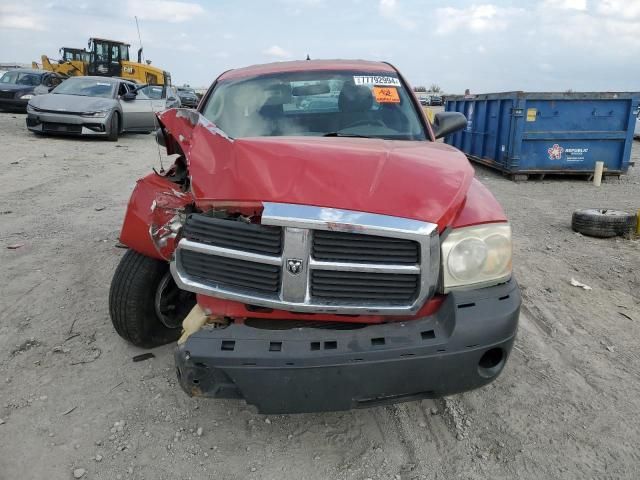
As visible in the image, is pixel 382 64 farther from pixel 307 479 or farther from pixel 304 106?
pixel 307 479

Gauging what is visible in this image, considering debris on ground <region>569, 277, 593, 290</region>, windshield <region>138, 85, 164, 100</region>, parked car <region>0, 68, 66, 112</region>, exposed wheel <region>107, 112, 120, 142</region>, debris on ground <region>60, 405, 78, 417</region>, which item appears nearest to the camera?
debris on ground <region>60, 405, 78, 417</region>

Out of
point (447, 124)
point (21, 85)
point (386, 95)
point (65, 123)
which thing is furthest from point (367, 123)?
point (21, 85)

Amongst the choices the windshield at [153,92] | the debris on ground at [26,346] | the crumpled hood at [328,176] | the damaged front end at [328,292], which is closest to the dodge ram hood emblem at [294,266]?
the damaged front end at [328,292]

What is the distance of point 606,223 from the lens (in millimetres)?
5805

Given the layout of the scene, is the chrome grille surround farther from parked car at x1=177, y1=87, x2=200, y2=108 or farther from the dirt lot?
parked car at x1=177, y1=87, x2=200, y2=108

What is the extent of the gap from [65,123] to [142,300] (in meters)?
10.7

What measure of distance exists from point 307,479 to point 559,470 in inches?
44.9

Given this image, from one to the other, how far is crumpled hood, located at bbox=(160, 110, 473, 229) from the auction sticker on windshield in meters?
1.28

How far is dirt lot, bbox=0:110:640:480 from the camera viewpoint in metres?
2.35

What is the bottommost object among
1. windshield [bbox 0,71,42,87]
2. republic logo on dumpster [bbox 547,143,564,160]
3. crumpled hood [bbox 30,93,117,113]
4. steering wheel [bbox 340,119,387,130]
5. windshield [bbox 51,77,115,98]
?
republic logo on dumpster [bbox 547,143,564,160]

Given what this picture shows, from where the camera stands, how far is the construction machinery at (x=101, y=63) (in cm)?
2433

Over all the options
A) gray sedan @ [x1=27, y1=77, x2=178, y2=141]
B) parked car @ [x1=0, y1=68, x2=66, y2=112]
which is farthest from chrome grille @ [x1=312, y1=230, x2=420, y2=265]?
parked car @ [x1=0, y1=68, x2=66, y2=112]

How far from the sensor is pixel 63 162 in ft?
32.7

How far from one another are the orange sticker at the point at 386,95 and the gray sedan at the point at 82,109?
8.77 m
